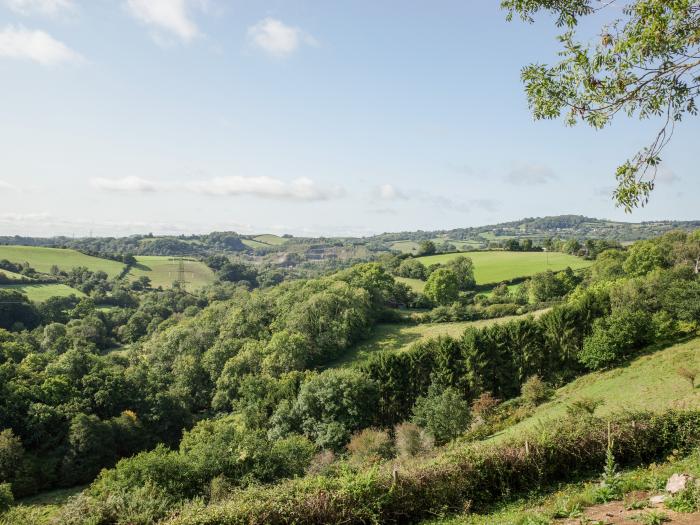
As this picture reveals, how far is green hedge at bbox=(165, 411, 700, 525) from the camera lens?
30.6 feet

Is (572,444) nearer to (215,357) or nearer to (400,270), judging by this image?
(215,357)

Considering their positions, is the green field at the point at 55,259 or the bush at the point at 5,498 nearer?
the bush at the point at 5,498

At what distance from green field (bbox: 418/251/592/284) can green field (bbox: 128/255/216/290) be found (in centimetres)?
7126

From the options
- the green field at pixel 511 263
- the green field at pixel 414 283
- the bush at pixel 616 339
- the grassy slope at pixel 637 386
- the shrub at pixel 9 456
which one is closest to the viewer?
the grassy slope at pixel 637 386

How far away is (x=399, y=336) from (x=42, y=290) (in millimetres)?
80870

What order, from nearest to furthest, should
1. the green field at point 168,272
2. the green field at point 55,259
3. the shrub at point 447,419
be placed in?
the shrub at point 447,419
the green field at point 55,259
the green field at point 168,272

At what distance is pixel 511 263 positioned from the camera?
89938mm

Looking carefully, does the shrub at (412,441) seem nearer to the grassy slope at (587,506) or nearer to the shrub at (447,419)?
the shrub at (447,419)

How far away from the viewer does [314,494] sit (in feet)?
31.2

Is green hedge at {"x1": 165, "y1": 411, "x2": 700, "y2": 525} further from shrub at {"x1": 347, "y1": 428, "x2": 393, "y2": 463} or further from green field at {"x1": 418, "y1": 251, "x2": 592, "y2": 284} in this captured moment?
green field at {"x1": 418, "y1": 251, "x2": 592, "y2": 284}

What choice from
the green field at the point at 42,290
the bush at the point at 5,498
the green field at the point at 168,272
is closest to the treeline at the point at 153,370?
the green field at the point at 42,290

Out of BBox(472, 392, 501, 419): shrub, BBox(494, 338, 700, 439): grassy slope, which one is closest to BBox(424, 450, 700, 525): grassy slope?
BBox(494, 338, 700, 439): grassy slope

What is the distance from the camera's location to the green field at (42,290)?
86125 mm

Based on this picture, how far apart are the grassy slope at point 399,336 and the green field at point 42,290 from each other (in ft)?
229
